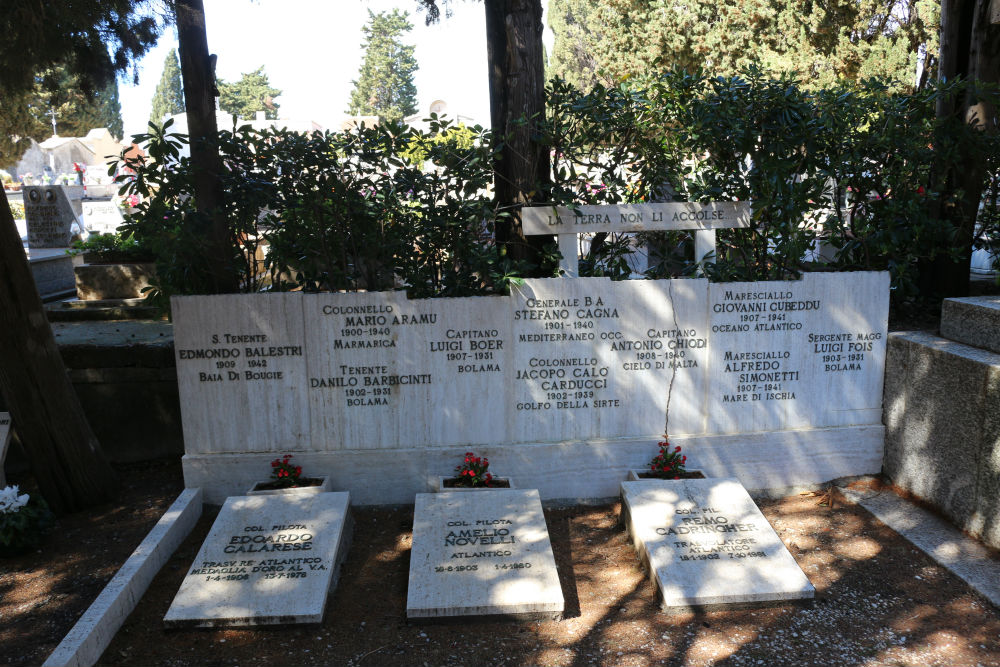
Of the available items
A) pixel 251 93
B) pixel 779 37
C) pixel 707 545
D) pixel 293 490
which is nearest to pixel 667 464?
pixel 707 545

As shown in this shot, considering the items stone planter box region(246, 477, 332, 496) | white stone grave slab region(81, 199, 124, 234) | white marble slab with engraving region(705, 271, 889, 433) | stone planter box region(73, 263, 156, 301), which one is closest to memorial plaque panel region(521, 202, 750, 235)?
white marble slab with engraving region(705, 271, 889, 433)

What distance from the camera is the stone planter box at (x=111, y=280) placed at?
1028cm

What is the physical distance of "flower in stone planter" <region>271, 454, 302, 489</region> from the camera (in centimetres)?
571

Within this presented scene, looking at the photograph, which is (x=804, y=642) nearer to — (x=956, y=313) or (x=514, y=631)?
(x=514, y=631)

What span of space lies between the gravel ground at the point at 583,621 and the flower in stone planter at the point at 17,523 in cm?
10

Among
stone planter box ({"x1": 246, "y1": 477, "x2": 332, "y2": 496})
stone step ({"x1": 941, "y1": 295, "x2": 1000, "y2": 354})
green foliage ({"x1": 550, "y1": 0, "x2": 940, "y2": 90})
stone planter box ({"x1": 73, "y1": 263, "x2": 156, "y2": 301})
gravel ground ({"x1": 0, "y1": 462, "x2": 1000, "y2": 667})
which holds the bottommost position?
gravel ground ({"x1": 0, "y1": 462, "x2": 1000, "y2": 667})

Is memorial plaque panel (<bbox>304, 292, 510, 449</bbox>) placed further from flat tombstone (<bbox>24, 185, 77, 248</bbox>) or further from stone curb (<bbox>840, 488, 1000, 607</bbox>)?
flat tombstone (<bbox>24, 185, 77, 248</bbox>)

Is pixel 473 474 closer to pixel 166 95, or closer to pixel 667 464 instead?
pixel 667 464

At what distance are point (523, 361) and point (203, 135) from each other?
298 centimetres

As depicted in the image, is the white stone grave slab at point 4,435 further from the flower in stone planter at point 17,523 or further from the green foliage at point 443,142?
the green foliage at point 443,142

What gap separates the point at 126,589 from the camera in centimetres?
453

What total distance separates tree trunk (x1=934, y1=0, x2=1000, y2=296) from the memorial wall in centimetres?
157

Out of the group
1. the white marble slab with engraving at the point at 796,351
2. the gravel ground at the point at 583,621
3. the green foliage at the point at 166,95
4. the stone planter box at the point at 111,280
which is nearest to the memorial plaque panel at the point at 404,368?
the gravel ground at the point at 583,621

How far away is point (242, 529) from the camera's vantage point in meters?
5.03
